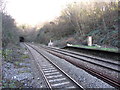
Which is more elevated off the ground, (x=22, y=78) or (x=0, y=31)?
(x=0, y=31)

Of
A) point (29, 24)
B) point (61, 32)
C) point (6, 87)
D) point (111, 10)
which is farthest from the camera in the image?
point (29, 24)

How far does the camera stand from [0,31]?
13008 millimetres

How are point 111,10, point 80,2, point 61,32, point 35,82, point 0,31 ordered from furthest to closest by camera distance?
point 61,32
point 80,2
point 111,10
point 0,31
point 35,82

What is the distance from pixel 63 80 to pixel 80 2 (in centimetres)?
2278

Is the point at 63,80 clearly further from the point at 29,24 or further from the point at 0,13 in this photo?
the point at 29,24

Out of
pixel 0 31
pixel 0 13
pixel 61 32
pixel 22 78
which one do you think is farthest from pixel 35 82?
pixel 61 32

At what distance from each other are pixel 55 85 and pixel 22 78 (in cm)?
216

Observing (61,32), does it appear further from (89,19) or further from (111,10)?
(111,10)

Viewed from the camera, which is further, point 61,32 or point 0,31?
point 61,32

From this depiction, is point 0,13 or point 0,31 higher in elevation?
point 0,13

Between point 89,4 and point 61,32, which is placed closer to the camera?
point 89,4

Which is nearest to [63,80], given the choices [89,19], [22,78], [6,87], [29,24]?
[22,78]

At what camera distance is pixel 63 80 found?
5469 millimetres

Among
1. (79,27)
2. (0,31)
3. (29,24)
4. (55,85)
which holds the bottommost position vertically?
(55,85)
